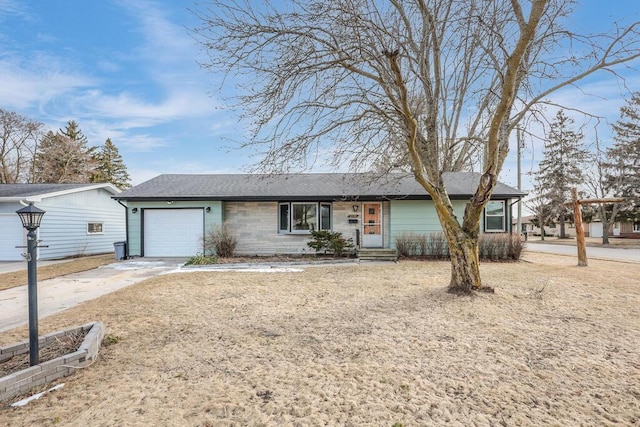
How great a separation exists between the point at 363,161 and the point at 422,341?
174 inches

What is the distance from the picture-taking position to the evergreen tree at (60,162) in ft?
86.6

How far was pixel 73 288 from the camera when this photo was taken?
7.29m

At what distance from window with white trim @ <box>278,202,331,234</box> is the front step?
1.97 m

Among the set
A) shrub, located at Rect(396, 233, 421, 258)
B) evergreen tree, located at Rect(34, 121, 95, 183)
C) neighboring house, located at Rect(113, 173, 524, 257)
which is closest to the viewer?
shrub, located at Rect(396, 233, 421, 258)

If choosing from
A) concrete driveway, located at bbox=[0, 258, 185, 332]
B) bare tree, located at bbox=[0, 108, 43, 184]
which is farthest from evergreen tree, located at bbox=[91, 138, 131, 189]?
concrete driveway, located at bbox=[0, 258, 185, 332]

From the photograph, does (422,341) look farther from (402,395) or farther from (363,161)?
(363,161)

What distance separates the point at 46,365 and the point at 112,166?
134ft

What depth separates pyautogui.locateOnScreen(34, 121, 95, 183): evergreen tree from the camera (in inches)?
1039

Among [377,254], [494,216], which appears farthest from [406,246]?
[494,216]

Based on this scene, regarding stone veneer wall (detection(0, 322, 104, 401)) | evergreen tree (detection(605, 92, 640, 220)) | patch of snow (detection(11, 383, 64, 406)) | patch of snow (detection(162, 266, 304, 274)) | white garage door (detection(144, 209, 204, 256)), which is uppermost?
evergreen tree (detection(605, 92, 640, 220))

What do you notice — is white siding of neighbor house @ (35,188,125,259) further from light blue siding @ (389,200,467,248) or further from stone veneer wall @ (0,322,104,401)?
light blue siding @ (389,200,467,248)

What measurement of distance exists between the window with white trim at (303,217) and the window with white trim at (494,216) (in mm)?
6401

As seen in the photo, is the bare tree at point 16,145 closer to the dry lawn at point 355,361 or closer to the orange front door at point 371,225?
the dry lawn at point 355,361

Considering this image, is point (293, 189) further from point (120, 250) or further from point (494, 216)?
point (494, 216)
